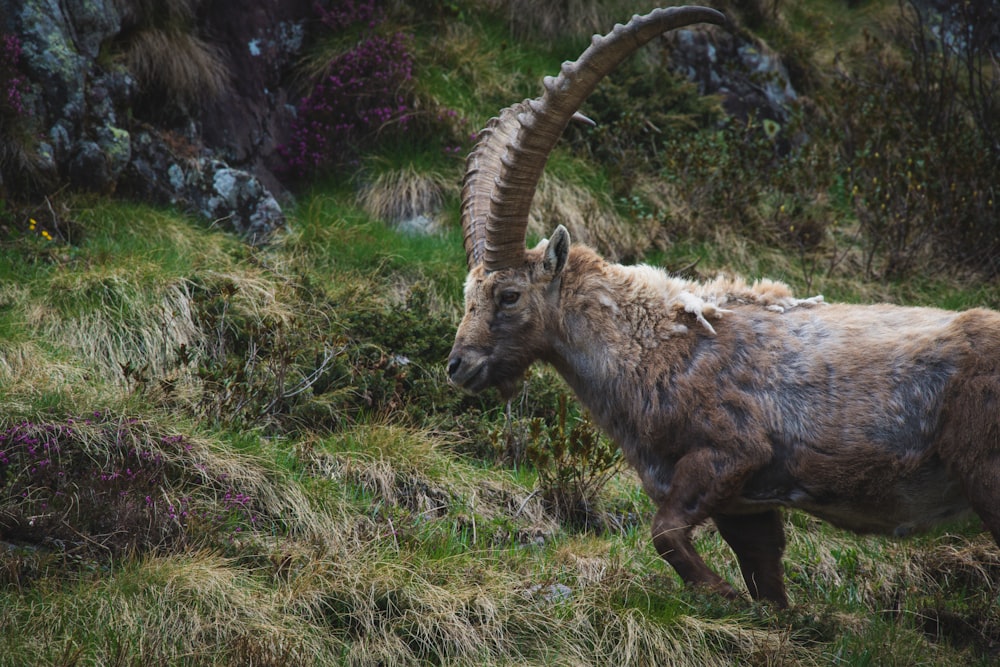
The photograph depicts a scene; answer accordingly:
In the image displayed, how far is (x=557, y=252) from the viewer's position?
609 cm

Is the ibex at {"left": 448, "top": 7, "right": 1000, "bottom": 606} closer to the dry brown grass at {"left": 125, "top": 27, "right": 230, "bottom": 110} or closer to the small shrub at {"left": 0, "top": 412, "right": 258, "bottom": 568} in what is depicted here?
the small shrub at {"left": 0, "top": 412, "right": 258, "bottom": 568}

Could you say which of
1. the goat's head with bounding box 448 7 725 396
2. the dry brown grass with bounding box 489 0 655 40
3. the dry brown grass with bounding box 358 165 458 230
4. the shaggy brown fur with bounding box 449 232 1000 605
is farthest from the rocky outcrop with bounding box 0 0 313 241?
the shaggy brown fur with bounding box 449 232 1000 605

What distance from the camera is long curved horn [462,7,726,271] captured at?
5.61 metres

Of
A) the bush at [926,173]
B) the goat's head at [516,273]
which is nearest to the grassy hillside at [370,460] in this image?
the bush at [926,173]

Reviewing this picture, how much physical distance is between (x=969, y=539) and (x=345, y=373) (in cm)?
513

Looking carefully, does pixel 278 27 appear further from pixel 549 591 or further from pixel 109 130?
pixel 549 591

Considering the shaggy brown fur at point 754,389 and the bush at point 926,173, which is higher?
the bush at point 926,173

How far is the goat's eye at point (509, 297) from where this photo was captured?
610 centimetres

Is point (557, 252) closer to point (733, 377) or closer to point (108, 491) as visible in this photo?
point (733, 377)

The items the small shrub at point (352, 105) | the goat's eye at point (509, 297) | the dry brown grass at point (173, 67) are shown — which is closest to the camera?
the goat's eye at point (509, 297)

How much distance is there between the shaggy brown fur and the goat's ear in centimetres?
1

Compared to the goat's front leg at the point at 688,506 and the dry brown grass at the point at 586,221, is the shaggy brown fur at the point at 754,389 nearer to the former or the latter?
the goat's front leg at the point at 688,506

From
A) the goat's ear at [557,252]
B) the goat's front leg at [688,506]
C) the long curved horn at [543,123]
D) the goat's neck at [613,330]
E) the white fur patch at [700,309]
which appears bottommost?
the goat's front leg at [688,506]

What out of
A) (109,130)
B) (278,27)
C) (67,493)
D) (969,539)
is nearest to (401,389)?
(67,493)
